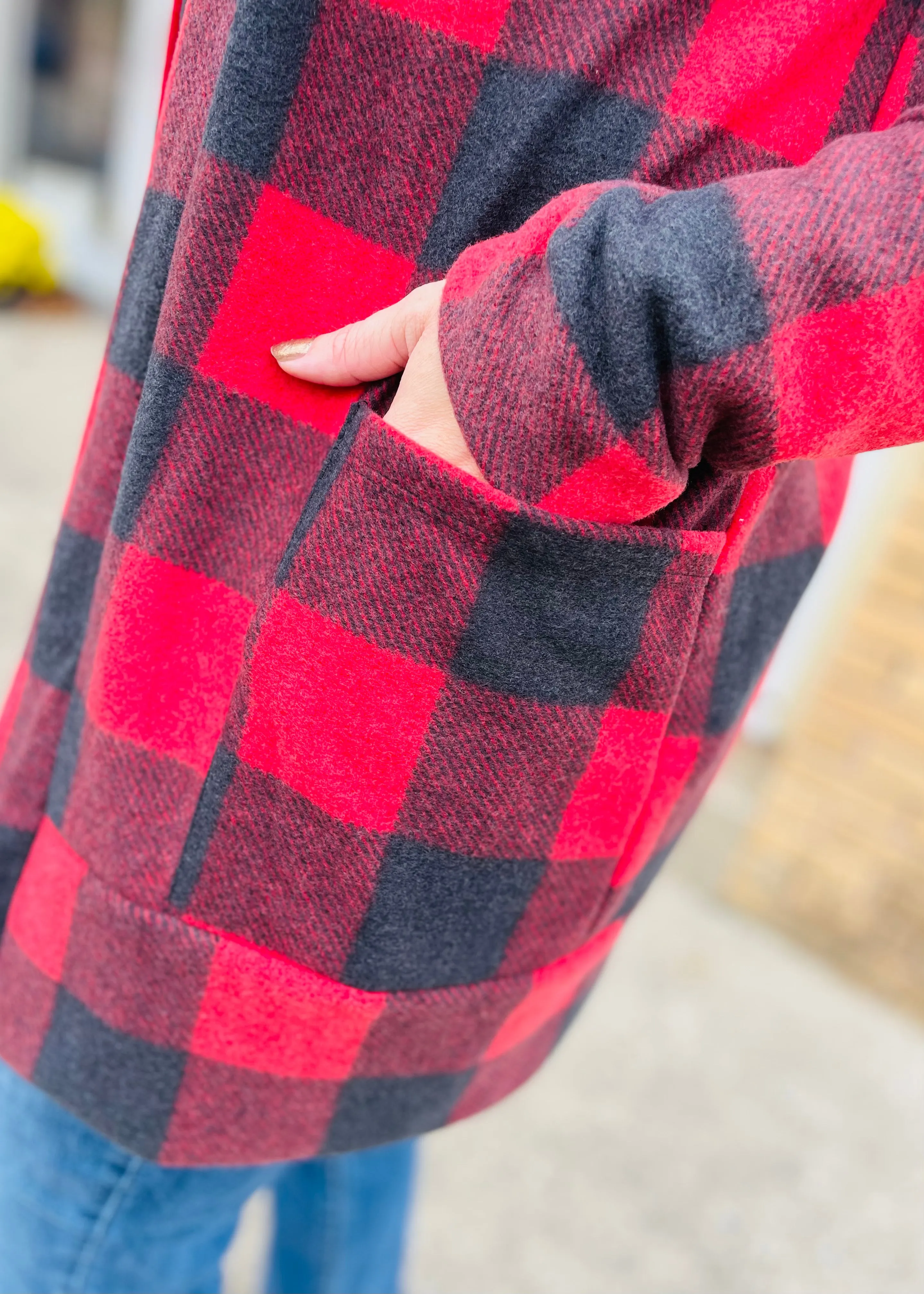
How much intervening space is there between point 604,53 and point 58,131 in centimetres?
598

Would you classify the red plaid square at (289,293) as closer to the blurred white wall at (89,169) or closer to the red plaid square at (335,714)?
the red plaid square at (335,714)

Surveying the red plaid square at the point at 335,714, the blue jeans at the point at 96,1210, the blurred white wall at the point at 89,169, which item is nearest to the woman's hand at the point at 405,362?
the red plaid square at the point at 335,714

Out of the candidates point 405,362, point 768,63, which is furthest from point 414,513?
point 768,63

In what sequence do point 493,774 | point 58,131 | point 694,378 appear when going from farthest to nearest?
point 58,131, point 493,774, point 694,378

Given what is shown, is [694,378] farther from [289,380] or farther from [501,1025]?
[501,1025]

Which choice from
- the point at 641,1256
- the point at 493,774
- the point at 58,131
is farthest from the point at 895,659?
the point at 58,131

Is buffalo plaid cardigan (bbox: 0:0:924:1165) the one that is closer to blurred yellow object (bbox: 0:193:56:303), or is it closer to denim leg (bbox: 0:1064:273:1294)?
denim leg (bbox: 0:1064:273:1294)

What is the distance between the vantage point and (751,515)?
0.71 meters

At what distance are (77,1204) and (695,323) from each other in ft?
2.54

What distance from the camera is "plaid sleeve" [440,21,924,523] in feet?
1.77

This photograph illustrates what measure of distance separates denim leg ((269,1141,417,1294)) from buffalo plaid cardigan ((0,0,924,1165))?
1.21 ft

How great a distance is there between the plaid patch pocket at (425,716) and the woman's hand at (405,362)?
25mm

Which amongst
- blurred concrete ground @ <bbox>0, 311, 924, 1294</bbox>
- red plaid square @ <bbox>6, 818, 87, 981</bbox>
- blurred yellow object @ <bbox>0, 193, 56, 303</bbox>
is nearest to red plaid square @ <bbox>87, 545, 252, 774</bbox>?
red plaid square @ <bbox>6, 818, 87, 981</bbox>

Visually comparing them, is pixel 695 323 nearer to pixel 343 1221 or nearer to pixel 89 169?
pixel 343 1221
